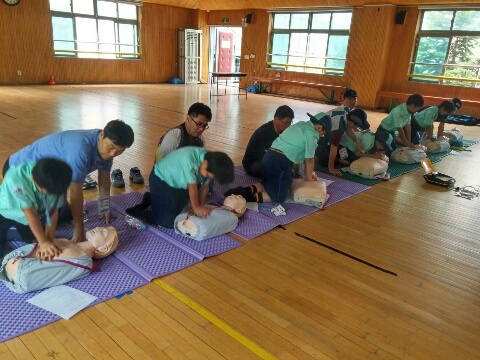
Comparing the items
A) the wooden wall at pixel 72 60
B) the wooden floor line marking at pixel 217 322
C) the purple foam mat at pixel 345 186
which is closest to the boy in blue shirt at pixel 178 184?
the wooden floor line marking at pixel 217 322

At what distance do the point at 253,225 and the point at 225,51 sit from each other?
13.2 meters

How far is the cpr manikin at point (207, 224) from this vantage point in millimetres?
2607

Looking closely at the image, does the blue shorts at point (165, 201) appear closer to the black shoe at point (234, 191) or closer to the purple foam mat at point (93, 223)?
the purple foam mat at point (93, 223)

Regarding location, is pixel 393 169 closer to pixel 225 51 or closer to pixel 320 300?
pixel 320 300

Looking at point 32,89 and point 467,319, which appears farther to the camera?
point 32,89

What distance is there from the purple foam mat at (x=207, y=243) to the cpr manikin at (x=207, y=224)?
0.03m

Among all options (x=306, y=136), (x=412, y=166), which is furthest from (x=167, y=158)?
(x=412, y=166)

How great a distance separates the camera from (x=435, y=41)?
9.40 m

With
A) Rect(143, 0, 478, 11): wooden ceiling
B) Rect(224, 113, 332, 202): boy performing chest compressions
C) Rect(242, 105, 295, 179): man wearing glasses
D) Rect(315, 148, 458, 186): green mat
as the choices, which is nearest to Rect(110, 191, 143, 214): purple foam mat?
Rect(224, 113, 332, 202): boy performing chest compressions

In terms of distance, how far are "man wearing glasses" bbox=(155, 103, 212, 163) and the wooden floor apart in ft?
2.57

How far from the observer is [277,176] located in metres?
3.33

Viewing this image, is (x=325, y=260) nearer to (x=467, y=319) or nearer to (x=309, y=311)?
(x=309, y=311)

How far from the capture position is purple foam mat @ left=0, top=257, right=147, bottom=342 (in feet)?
5.81

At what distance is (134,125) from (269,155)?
11.8 feet
